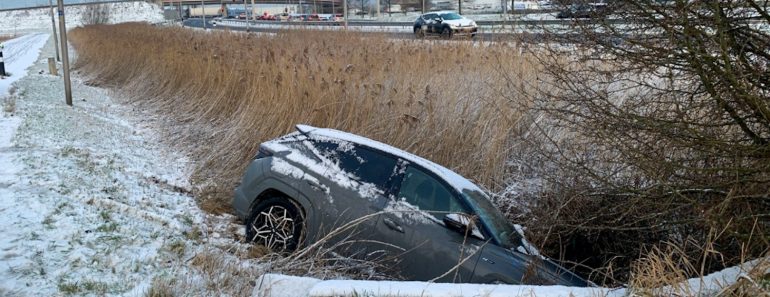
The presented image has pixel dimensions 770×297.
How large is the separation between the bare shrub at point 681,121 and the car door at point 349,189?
5.72 ft

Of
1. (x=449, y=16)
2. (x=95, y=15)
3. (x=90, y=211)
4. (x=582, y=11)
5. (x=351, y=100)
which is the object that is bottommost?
(x=90, y=211)

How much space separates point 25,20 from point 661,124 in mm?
95465

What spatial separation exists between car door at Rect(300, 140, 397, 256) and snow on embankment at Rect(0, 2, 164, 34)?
258 feet

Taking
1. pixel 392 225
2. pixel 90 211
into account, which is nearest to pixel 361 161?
pixel 392 225

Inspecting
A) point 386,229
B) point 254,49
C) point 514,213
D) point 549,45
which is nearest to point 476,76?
point 514,213

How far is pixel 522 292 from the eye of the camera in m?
3.15

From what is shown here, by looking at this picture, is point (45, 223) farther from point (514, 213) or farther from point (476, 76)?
point (476, 76)

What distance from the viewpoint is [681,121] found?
4.30m

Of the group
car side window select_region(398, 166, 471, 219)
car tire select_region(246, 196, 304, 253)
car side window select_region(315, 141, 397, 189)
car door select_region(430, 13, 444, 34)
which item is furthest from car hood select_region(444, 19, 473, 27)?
car side window select_region(398, 166, 471, 219)

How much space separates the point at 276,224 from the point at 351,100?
12.1 ft

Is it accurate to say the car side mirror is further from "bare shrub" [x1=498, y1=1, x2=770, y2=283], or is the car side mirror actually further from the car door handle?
"bare shrub" [x1=498, y1=1, x2=770, y2=283]

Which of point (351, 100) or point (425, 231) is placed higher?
point (351, 100)

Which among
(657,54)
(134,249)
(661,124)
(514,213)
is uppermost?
(657,54)

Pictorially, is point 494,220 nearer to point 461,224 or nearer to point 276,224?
point 461,224
